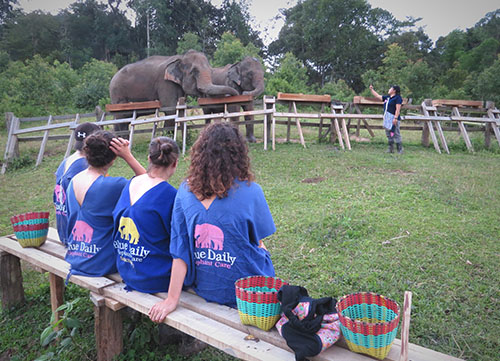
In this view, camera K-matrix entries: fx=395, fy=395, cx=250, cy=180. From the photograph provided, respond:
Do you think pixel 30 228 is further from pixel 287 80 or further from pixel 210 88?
pixel 287 80

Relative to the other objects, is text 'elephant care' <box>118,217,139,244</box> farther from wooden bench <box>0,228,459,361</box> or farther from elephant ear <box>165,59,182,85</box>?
elephant ear <box>165,59,182,85</box>

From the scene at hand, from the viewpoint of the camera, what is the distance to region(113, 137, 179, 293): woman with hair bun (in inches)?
111

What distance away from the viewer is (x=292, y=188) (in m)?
7.62

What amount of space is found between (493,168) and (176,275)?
907cm

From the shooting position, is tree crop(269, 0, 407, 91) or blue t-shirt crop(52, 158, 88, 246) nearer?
blue t-shirt crop(52, 158, 88, 246)

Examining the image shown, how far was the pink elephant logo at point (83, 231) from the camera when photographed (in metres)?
3.19

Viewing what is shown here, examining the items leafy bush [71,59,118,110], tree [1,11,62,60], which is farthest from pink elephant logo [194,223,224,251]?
tree [1,11,62,60]

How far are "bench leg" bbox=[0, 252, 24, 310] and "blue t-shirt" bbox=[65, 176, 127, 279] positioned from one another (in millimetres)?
1324

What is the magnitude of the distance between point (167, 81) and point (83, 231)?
1167 cm

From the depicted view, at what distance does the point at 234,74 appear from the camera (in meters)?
14.2

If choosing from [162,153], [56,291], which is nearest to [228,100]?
[56,291]

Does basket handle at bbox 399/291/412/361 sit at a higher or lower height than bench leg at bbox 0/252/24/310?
higher

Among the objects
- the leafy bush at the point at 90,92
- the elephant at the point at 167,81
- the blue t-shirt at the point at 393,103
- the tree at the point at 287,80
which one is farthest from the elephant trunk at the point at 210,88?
the leafy bush at the point at 90,92

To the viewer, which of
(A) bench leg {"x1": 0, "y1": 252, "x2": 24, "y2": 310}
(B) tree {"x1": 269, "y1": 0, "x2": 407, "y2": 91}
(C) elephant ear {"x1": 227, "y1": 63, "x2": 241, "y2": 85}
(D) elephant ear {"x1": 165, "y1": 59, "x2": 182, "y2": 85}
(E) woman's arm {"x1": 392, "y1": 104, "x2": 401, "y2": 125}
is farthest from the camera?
(B) tree {"x1": 269, "y1": 0, "x2": 407, "y2": 91}
